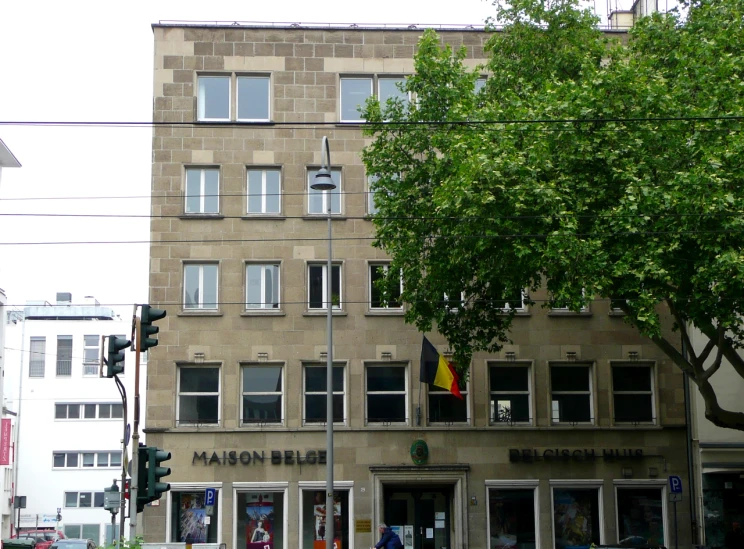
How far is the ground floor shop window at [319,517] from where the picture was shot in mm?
31844

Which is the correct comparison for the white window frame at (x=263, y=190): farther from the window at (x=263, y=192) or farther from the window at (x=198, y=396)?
the window at (x=198, y=396)

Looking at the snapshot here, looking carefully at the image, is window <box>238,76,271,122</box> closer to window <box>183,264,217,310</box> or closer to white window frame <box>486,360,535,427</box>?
window <box>183,264,217,310</box>

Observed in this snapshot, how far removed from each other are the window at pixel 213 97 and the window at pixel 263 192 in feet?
6.95

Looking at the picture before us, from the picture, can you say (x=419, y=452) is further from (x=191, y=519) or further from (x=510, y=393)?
(x=191, y=519)

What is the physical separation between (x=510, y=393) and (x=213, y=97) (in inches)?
498

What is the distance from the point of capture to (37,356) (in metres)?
69.4

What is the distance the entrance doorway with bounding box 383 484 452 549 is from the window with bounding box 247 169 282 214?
29.6 feet

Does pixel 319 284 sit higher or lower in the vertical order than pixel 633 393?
higher

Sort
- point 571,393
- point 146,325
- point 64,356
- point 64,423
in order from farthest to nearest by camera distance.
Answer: point 64,356
point 64,423
point 571,393
point 146,325

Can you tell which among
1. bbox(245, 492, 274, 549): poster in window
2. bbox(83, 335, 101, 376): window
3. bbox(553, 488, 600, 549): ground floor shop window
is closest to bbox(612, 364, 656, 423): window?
bbox(553, 488, 600, 549): ground floor shop window

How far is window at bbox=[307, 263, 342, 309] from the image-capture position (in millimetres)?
32938

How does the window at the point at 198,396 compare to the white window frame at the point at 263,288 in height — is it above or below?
below

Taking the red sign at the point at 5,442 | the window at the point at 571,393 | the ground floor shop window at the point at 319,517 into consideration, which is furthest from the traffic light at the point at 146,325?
the red sign at the point at 5,442

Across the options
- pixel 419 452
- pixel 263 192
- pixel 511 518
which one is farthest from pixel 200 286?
pixel 511 518
